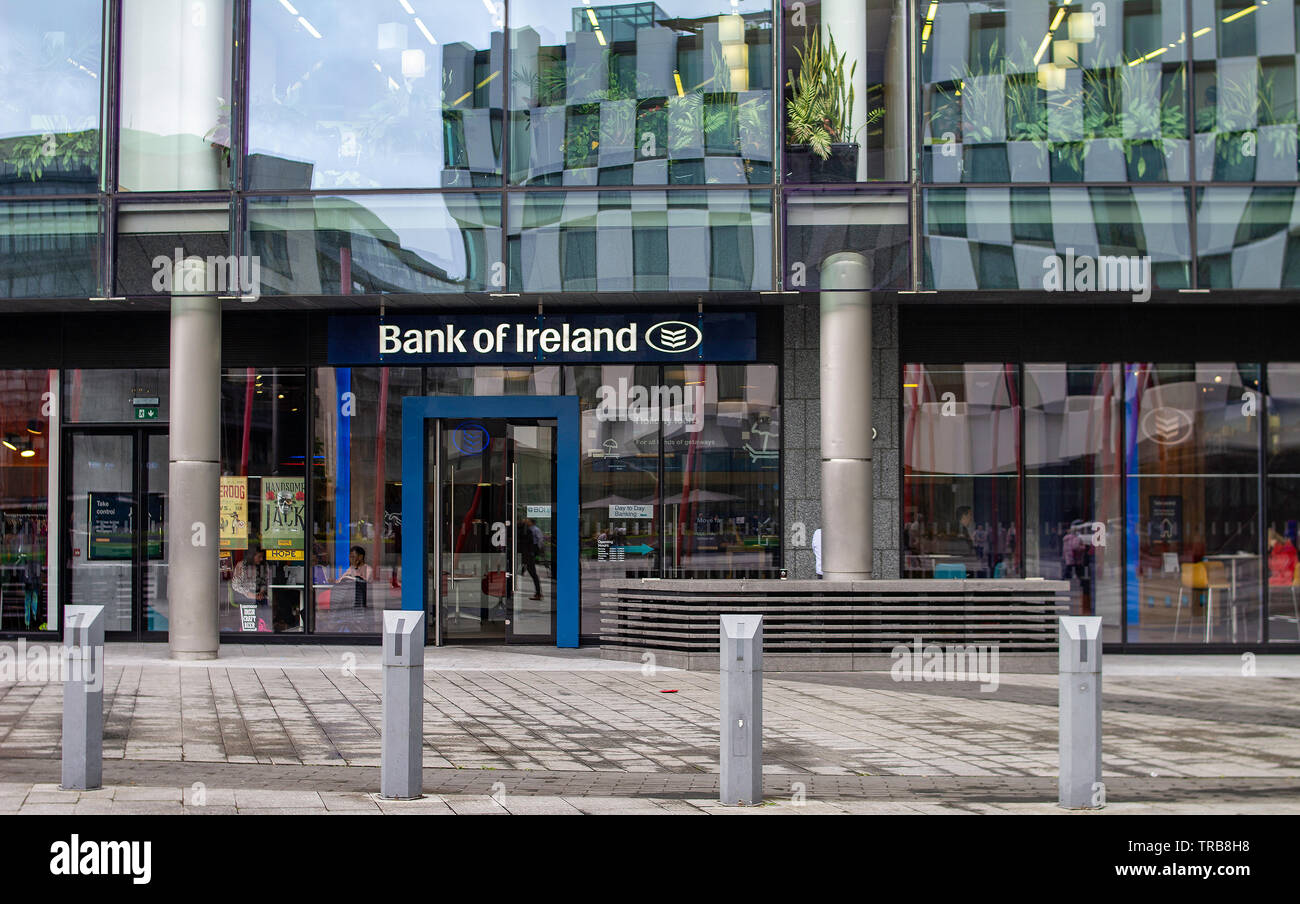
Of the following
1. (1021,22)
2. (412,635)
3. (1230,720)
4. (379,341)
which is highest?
(1021,22)

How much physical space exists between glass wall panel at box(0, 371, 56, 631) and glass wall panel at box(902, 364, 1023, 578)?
11318 mm

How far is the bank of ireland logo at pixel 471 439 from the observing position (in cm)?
1706

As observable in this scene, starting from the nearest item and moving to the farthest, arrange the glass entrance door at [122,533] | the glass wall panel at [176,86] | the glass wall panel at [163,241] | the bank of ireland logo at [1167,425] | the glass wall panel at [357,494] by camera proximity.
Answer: the glass wall panel at [163,241] → the glass wall panel at [176,86] → the bank of ireland logo at [1167,425] → the glass wall panel at [357,494] → the glass entrance door at [122,533]

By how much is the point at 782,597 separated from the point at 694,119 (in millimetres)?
5789

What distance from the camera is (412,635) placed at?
24.0 ft

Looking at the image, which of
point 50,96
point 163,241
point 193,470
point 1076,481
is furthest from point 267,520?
point 1076,481

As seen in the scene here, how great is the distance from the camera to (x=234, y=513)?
17.4 metres

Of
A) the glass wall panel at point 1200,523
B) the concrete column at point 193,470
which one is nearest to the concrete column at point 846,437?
the glass wall panel at point 1200,523

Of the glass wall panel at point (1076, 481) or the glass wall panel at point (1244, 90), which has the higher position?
the glass wall panel at point (1244, 90)

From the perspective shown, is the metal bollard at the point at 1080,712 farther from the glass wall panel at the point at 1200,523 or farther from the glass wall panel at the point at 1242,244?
the glass wall panel at the point at 1200,523

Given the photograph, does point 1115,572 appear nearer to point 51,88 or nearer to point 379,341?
point 379,341

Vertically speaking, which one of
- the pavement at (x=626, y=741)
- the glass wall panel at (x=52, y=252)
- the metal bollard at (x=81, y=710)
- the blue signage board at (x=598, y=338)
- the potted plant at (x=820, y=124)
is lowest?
the pavement at (x=626, y=741)

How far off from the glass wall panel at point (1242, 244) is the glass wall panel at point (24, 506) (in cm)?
1457
